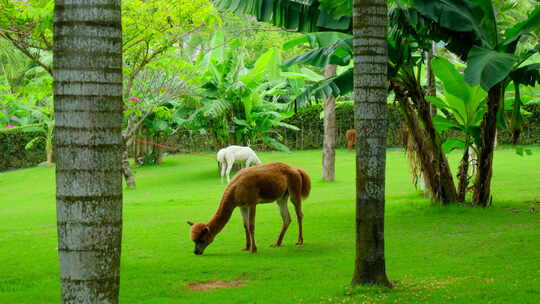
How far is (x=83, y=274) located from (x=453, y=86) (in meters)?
11.7

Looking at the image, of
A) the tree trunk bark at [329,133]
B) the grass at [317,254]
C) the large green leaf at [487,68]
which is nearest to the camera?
the grass at [317,254]

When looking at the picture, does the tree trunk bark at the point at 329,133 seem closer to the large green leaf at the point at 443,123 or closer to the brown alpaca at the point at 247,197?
the large green leaf at the point at 443,123

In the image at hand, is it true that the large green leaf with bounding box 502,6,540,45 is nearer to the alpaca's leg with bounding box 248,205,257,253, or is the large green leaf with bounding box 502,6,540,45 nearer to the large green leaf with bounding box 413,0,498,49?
the large green leaf with bounding box 413,0,498,49

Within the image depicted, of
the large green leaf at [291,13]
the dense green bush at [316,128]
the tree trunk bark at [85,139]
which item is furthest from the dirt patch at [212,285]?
the dense green bush at [316,128]

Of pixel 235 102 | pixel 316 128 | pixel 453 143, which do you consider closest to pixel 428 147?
pixel 453 143

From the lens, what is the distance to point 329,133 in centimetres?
2384

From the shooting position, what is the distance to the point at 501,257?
32.8ft

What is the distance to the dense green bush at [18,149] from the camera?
38.3 m

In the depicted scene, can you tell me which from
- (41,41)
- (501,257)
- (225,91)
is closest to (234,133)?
(225,91)

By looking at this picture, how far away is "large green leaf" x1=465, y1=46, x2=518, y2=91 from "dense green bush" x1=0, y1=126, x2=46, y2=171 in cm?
3057

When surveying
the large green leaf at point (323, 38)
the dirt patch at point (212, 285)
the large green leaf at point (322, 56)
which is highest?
the large green leaf at point (323, 38)

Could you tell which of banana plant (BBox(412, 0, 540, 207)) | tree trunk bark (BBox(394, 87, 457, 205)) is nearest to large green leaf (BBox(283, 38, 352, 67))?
tree trunk bark (BBox(394, 87, 457, 205))

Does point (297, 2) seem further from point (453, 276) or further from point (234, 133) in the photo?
point (234, 133)

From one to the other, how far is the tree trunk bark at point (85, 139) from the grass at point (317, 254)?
12.6ft
